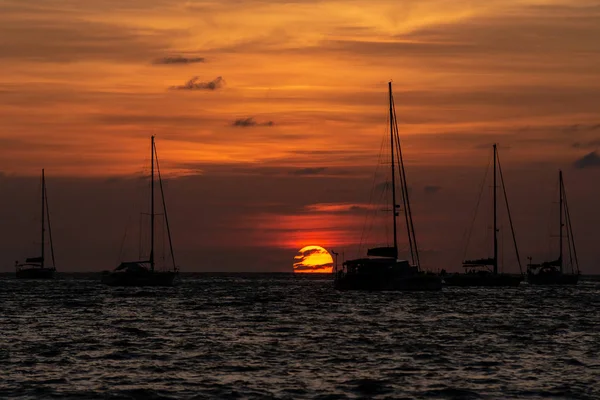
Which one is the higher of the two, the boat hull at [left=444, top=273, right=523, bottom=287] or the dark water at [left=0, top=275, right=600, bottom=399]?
the boat hull at [left=444, top=273, right=523, bottom=287]

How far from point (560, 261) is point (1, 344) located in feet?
443

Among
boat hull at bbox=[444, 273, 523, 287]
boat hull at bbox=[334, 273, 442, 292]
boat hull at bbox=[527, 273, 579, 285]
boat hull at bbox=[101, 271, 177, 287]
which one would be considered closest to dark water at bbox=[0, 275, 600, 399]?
boat hull at bbox=[334, 273, 442, 292]

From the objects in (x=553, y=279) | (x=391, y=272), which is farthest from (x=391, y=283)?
(x=553, y=279)

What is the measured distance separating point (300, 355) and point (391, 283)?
215ft

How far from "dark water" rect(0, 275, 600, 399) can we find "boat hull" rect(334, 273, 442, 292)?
25.2 m

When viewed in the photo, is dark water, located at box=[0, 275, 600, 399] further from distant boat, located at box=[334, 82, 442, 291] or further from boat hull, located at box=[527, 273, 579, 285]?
boat hull, located at box=[527, 273, 579, 285]

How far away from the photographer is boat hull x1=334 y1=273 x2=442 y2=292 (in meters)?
120

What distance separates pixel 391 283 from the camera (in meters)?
120

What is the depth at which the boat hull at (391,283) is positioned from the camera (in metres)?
120

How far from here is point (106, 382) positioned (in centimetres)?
4459

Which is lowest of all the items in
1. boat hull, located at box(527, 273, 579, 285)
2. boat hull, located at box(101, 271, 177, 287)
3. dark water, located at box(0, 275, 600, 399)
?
dark water, located at box(0, 275, 600, 399)

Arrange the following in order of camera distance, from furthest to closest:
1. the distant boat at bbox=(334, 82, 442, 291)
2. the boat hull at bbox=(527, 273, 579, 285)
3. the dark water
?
the boat hull at bbox=(527, 273, 579, 285)
the distant boat at bbox=(334, 82, 442, 291)
the dark water

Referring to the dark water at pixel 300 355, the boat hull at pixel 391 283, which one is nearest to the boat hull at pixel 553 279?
the boat hull at pixel 391 283

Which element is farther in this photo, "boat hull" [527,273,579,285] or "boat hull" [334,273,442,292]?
"boat hull" [527,273,579,285]
